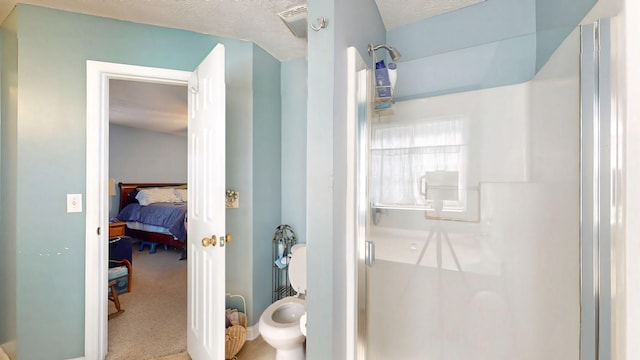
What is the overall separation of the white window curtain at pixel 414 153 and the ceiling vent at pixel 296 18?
97 cm

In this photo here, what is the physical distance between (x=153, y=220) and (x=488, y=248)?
5295 millimetres

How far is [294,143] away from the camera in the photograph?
254 cm

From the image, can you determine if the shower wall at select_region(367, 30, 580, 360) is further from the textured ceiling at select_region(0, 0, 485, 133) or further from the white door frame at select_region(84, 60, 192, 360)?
the white door frame at select_region(84, 60, 192, 360)

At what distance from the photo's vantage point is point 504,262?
1442 mm

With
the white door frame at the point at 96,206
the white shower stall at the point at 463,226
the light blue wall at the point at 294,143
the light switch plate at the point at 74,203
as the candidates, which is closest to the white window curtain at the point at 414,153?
the white shower stall at the point at 463,226

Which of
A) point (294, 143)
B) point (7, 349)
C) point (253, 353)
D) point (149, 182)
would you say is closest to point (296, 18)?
point (294, 143)

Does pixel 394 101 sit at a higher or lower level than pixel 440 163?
higher

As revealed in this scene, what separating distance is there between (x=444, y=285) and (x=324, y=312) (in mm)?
806

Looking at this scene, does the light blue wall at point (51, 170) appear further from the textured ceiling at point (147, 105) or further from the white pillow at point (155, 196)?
the white pillow at point (155, 196)

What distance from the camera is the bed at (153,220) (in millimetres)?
4551

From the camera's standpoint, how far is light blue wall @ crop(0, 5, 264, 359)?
1.72 meters

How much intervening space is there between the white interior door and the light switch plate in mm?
703

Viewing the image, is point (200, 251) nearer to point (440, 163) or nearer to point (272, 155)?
point (272, 155)

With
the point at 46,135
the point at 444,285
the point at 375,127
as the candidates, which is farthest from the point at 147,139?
the point at 444,285
